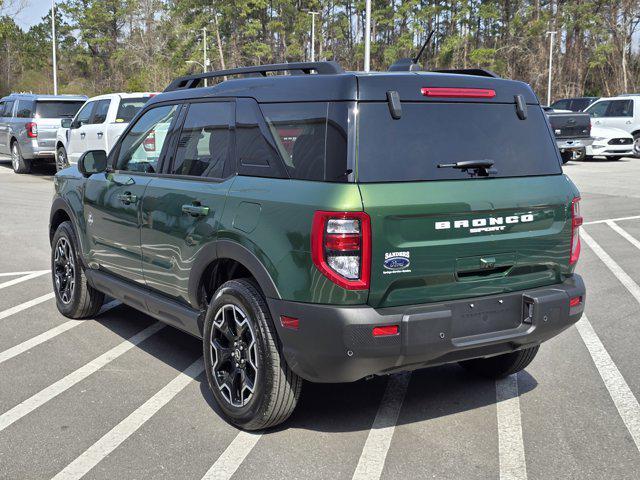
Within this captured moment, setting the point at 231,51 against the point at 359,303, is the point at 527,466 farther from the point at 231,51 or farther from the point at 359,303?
the point at 231,51

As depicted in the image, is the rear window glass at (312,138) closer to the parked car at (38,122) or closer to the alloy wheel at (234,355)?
the alloy wheel at (234,355)

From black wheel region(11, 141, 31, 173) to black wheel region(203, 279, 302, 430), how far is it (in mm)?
18061

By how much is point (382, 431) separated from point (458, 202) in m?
1.30

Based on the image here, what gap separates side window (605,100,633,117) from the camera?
87.7 feet

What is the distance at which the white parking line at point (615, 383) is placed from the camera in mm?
4434

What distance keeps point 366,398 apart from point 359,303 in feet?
4.18

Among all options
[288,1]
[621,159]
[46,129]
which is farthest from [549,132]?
[288,1]

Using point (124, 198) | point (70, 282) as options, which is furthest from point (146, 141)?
point (70, 282)

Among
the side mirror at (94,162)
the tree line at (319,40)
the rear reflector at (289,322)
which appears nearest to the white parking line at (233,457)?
the rear reflector at (289,322)

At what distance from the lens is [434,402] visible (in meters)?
4.77

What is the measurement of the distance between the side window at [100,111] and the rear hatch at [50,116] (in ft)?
13.0

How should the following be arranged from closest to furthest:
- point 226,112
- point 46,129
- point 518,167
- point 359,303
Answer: point 359,303 → point 518,167 → point 226,112 → point 46,129

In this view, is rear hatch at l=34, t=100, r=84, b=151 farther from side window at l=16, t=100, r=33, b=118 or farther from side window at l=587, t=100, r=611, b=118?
side window at l=587, t=100, r=611, b=118

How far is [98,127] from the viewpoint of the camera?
641 inches
